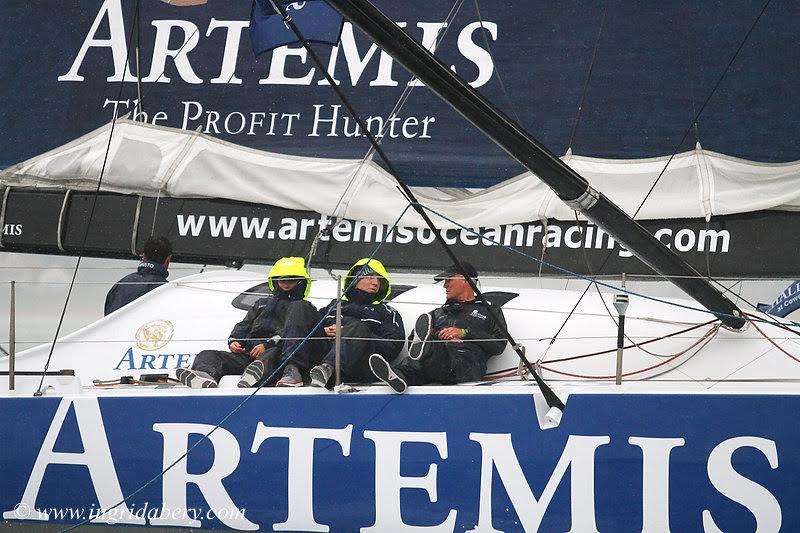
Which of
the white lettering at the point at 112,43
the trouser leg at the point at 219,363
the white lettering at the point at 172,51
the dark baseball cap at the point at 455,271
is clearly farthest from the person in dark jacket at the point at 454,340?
the white lettering at the point at 112,43

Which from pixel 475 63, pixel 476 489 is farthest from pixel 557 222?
pixel 476 489

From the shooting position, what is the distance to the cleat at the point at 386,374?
3.76 meters

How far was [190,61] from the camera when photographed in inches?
187

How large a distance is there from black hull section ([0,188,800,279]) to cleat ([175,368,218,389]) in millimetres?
651

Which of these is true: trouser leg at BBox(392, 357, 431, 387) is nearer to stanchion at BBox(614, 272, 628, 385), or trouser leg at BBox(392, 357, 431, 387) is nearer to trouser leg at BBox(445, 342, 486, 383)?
trouser leg at BBox(445, 342, 486, 383)

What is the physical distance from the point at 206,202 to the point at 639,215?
5.18 ft

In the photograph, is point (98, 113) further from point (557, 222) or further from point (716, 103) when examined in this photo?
point (716, 103)

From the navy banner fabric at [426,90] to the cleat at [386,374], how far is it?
3.18 ft

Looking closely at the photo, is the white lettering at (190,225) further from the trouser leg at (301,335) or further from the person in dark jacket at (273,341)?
the trouser leg at (301,335)

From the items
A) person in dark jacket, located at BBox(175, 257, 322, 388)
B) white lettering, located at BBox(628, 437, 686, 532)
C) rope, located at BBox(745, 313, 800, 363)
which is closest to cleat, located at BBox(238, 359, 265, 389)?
person in dark jacket, located at BBox(175, 257, 322, 388)

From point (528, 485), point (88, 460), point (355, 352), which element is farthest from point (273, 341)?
point (528, 485)

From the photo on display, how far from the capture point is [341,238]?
4.50 meters

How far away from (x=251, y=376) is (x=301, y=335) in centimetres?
25

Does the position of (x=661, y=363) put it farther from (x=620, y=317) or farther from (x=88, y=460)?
(x=88, y=460)
